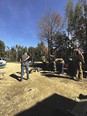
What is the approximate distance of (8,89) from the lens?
401 inches

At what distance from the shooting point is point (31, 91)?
9508 mm

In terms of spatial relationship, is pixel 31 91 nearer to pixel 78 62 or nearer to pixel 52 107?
pixel 52 107

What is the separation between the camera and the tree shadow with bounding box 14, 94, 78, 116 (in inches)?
296

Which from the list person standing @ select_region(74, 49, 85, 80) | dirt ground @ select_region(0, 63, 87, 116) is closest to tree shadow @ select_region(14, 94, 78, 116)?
dirt ground @ select_region(0, 63, 87, 116)

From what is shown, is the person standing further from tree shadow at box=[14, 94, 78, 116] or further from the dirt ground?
tree shadow at box=[14, 94, 78, 116]

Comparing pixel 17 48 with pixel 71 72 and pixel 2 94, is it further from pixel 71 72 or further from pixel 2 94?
pixel 2 94

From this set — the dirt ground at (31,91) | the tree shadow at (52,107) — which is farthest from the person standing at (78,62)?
the tree shadow at (52,107)

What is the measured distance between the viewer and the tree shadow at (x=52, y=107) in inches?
296

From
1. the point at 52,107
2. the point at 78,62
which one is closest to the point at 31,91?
the point at 52,107

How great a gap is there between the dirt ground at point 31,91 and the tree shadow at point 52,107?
0.17 metres

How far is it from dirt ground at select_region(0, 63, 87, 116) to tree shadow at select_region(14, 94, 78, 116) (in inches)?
6.6

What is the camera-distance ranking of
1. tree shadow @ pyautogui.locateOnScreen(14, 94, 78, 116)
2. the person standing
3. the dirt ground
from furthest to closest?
1. the person standing
2. the dirt ground
3. tree shadow @ pyautogui.locateOnScreen(14, 94, 78, 116)

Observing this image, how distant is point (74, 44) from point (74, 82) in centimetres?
1602

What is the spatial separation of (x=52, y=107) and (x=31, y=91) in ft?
6.12
